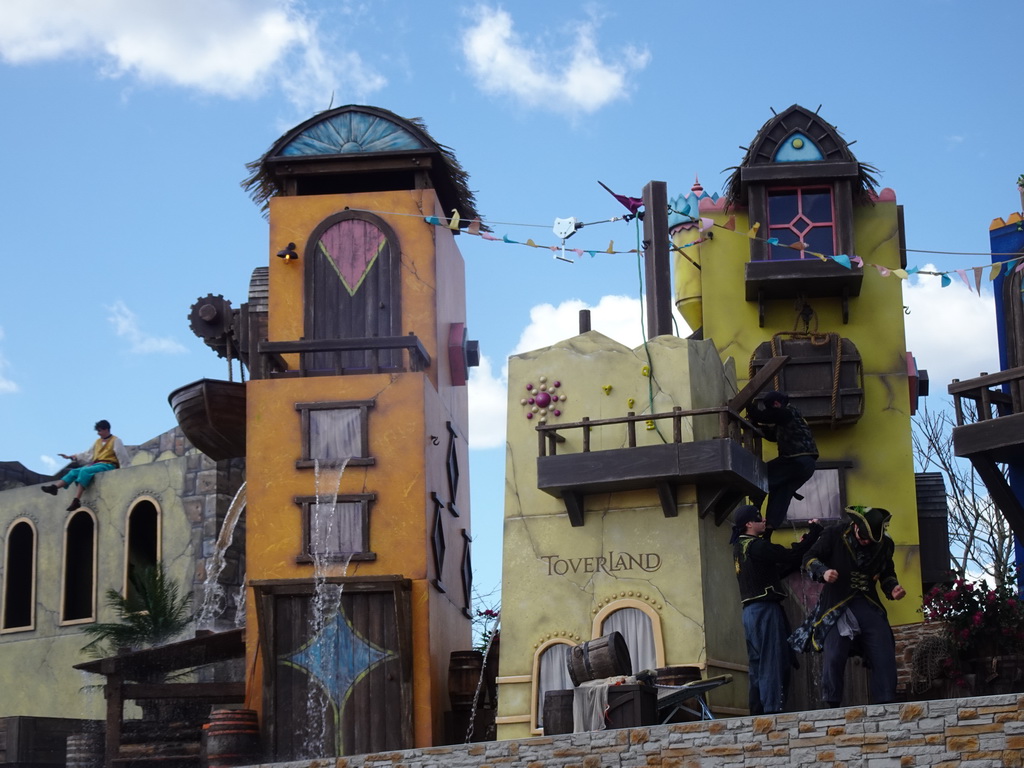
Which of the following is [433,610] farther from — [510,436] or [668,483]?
[668,483]

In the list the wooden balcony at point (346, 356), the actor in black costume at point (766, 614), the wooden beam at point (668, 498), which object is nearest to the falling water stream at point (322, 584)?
the wooden balcony at point (346, 356)

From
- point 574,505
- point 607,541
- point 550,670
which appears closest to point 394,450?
point 574,505

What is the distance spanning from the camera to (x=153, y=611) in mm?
25234

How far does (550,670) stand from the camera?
21031 millimetres

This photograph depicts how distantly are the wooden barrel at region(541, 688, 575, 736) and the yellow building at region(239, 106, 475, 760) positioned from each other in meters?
4.85

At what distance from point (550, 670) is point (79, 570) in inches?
419

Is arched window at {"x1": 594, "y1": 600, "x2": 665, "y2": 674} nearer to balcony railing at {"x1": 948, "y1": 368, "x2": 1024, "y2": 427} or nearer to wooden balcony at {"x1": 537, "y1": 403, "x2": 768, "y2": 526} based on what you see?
wooden balcony at {"x1": 537, "y1": 403, "x2": 768, "y2": 526}

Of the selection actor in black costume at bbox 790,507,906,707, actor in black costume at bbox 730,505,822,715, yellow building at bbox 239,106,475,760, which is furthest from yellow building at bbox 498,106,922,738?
actor in black costume at bbox 790,507,906,707

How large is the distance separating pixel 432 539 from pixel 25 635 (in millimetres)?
8384

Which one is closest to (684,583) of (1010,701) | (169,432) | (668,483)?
(668,483)

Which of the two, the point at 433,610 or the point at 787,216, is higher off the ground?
the point at 787,216

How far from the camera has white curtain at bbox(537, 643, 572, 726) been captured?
20922mm

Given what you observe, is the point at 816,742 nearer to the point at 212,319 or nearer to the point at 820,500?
the point at 820,500

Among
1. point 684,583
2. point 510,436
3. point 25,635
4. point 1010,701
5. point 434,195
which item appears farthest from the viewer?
point 25,635
